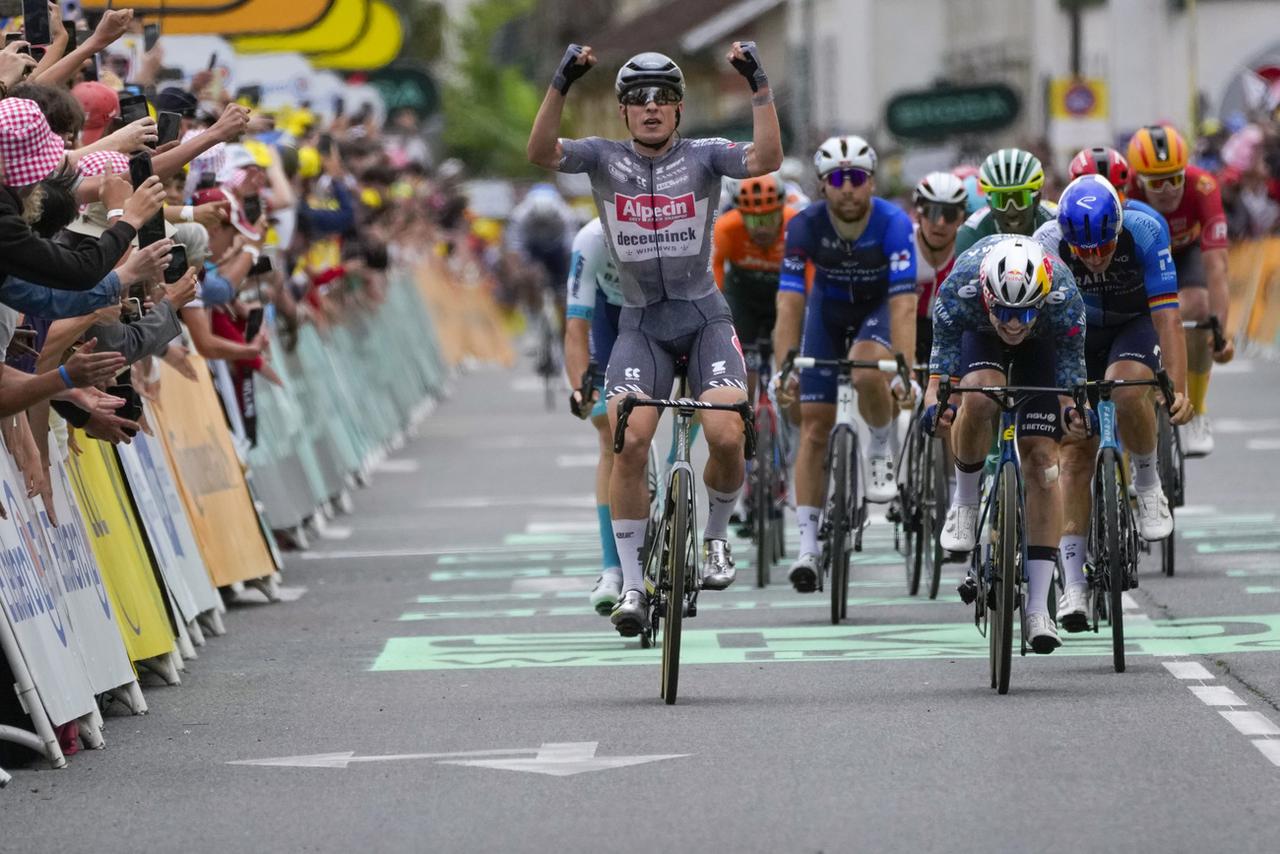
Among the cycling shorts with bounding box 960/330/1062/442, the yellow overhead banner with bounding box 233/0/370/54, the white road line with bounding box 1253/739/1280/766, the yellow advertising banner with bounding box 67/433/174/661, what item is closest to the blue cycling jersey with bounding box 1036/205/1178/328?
the cycling shorts with bounding box 960/330/1062/442

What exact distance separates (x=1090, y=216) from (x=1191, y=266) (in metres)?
4.51

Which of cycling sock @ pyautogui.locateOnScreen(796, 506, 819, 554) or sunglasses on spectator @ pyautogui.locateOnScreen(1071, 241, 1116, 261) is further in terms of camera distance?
cycling sock @ pyautogui.locateOnScreen(796, 506, 819, 554)

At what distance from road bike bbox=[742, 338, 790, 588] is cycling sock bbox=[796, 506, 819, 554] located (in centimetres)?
119

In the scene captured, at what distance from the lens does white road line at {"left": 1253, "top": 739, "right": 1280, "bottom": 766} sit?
8492mm

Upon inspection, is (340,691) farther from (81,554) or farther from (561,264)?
(561,264)

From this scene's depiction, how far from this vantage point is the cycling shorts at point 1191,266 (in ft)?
49.9

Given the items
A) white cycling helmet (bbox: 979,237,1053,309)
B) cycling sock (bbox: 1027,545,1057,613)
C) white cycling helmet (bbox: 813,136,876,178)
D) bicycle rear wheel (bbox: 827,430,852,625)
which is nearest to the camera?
white cycling helmet (bbox: 979,237,1053,309)

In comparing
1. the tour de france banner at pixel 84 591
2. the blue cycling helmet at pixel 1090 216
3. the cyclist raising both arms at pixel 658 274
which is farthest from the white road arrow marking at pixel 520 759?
the blue cycling helmet at pixel 1090 216

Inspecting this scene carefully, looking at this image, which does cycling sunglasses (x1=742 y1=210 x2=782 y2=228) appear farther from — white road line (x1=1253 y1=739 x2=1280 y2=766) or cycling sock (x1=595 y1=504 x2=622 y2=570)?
white road line (x1=1253 y1=739 x2=1280 y2=766)

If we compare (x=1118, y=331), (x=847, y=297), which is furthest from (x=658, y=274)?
(x=847, y=297)

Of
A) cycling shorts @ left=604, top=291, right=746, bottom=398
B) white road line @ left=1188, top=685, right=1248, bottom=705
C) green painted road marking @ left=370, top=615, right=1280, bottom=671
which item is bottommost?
green painted road marking @ left=370, top=615, right=1280, bottom=671

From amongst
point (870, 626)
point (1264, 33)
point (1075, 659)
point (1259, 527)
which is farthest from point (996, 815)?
point (1264, 33)

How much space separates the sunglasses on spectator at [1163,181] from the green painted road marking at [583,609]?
2.61 meters

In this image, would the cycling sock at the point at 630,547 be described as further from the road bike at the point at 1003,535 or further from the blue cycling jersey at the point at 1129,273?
the blue cycling jersey at the point at 1129,273
